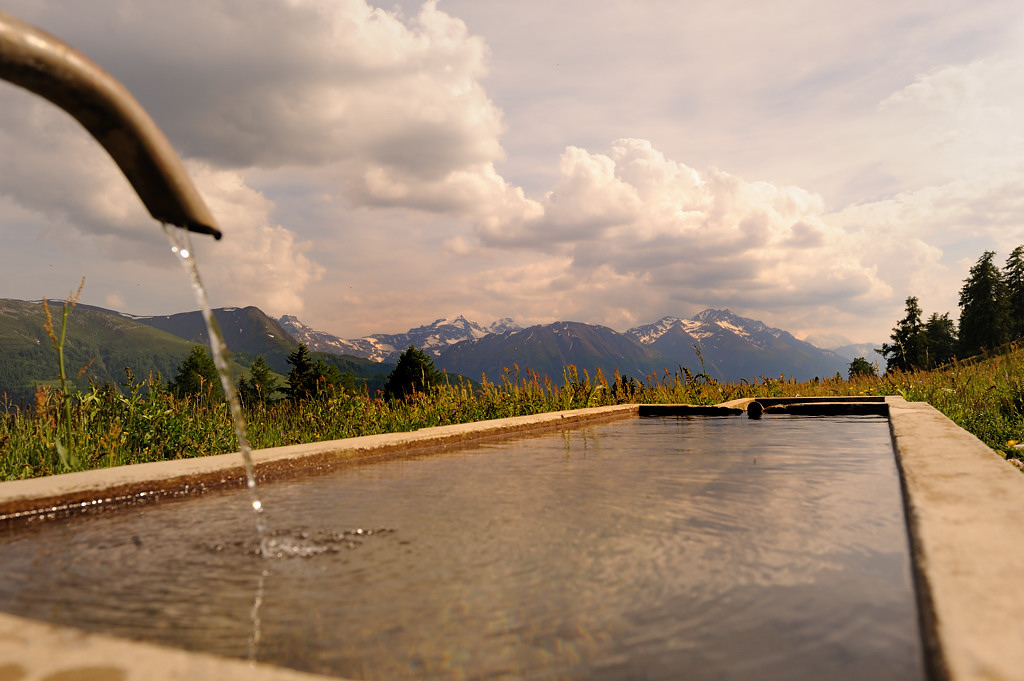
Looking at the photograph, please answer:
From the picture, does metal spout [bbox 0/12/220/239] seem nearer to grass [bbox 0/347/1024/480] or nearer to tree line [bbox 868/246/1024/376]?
grass [bbox 0/347/1024/480]

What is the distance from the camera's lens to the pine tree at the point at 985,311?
177ft

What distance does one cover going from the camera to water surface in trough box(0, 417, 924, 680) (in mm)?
1613

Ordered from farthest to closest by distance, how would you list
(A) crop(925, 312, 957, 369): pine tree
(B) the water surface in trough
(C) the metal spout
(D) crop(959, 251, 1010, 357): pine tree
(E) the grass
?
(A) crop(925, 312, 957, 369): pine tree
(D) crop(959, 251, 1010, 357): pine tree
(E) the grass
(C) the metal spout
(B) the water surface in trough

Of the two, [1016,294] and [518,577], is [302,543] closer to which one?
[518,577]

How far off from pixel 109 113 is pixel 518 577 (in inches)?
88.9

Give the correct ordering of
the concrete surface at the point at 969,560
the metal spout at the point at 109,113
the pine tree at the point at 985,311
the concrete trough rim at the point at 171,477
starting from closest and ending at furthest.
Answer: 1. the concrete surface at the point at 969,560
2. the metal spout at the point at 109,113
3. the concrete trough rim at the point at 171,477
4. the pine tree at the point at 985,311

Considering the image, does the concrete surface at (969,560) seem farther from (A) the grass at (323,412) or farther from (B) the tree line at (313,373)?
(B) the tree line at (313,373)

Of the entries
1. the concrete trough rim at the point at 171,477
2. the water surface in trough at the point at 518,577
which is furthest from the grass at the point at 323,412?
the water surface in trough at the point at 518,577

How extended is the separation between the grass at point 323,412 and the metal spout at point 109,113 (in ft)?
11.3

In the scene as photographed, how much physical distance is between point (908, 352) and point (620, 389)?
64116 mm

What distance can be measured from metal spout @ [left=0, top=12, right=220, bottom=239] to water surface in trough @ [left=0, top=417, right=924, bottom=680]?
4.81 ft

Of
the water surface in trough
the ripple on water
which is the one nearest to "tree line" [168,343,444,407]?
the water surface in trough

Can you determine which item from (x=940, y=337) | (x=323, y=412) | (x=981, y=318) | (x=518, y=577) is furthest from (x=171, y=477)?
(x=940, y=337)

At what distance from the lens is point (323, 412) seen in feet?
25.4
